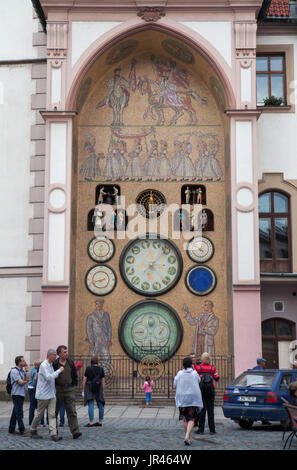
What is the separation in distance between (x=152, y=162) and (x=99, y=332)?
5870 mm

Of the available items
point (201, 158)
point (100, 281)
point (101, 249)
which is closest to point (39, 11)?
point (201, 158)

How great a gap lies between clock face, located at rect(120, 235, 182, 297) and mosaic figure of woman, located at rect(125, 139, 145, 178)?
2207 millimetres

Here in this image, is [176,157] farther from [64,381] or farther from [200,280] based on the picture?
[64,381]

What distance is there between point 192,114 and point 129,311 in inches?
274

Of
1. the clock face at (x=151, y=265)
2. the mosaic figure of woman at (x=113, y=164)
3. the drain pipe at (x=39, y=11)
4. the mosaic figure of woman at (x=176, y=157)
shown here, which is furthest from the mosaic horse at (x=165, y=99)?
the clock face at (x=151, y=265)

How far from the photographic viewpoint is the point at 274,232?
23.2m

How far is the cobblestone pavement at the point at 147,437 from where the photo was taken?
11.6 meters

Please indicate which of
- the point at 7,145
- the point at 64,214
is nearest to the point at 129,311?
the point at 64,214

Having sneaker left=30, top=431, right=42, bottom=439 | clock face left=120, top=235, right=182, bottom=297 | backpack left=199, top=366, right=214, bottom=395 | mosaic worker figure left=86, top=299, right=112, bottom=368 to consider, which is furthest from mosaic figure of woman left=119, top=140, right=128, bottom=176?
sneaker left=30, top=431, right=42, bottom=439

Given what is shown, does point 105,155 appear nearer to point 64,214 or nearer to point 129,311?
point 64,214

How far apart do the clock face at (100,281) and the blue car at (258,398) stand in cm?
812

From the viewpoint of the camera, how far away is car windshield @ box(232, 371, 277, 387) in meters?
14.8

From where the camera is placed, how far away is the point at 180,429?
14375mm

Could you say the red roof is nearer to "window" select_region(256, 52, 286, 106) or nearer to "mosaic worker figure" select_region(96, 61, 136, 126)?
"window" select_region(256, 52, 286, 106)
